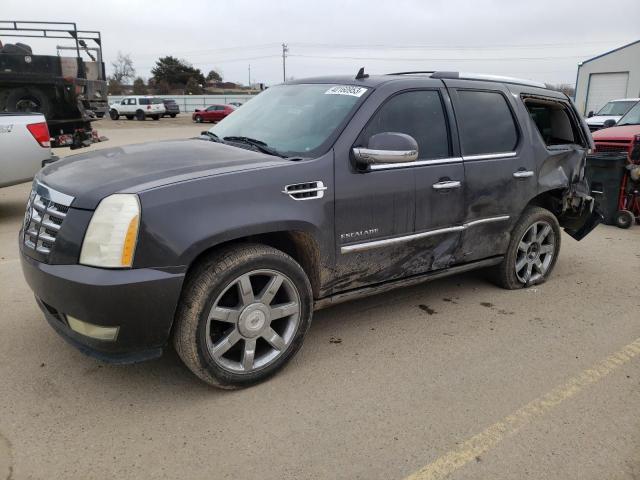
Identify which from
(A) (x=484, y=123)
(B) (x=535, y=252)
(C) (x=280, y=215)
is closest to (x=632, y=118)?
(B) (x=535, y=252)

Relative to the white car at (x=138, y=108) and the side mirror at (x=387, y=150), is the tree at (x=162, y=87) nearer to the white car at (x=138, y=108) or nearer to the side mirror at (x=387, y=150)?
the white car at (x=138, y=108)

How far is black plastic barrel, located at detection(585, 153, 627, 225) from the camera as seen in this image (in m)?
7.29

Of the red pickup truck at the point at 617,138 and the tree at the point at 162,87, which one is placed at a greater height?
the tree at the point at 162,87

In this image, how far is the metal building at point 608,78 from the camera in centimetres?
3312

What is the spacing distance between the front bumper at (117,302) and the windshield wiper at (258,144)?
3.67 ft

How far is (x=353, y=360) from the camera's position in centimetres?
345

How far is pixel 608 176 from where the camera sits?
A: 7.48 meters

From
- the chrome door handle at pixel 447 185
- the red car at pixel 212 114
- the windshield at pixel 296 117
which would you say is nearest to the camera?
the windshield at pixel 296 117

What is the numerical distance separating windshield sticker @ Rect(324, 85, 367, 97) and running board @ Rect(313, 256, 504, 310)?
1333 mm

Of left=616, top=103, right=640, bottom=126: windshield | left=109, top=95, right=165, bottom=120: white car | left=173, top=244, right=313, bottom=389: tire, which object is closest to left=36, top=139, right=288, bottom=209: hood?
left=173, top=244, right=313, bottom=389: tire

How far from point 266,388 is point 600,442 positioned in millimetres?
1788

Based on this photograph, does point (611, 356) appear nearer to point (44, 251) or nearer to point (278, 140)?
point (278, 140)

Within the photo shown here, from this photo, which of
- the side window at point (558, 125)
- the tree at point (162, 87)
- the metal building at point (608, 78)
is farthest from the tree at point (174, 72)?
the side window at point (558, 125)

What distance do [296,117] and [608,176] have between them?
18.6 feet
